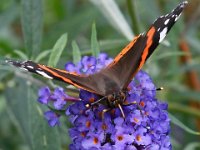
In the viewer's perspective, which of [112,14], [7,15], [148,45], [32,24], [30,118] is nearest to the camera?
[148,45]

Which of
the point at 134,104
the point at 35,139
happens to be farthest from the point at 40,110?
the point at 134,104

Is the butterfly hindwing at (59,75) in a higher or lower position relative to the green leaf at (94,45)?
lower

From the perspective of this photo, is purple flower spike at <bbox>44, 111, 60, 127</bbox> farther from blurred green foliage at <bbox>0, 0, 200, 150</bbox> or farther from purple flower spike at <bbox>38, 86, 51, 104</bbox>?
blurred green foliage at <bbox>0, 0, 200, 150</bbox>

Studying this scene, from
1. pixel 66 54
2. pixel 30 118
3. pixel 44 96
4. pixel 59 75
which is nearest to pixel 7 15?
pixel 66 54

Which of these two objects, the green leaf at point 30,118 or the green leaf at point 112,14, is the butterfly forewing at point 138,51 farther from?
the green leaf at point 112,14

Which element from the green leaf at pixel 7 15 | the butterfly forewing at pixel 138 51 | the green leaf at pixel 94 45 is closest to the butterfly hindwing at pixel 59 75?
the butterfly forewing at pixel 138 51

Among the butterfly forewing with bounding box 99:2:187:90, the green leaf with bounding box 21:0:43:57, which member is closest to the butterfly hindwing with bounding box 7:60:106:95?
the butterfly forewing with bounding box 99:2:187:90

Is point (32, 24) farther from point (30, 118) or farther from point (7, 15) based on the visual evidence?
point (7, 15)
